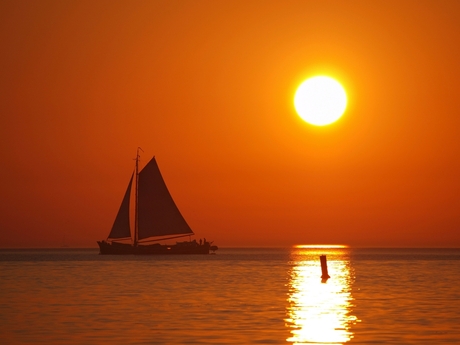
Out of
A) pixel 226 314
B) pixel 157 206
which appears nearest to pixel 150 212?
pixel 157 206

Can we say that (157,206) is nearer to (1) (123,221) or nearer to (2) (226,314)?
(1) (123,221)

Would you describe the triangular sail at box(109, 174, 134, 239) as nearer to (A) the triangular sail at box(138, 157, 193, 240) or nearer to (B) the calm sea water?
(A) the triangular sail at box(138, 157, 193, 240)

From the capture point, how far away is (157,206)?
438ft

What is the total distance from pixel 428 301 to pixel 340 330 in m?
15.1

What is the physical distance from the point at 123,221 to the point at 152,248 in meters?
14.7

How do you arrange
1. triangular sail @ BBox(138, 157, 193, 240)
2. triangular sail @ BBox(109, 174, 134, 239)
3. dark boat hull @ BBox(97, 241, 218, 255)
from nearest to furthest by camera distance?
triangular sail @ BBox(109, 174, 134, 239)
triangular sail @ BBox(138, 157, 193, 240)
dark boat hull @ BBox(97, 241, 218, 255)

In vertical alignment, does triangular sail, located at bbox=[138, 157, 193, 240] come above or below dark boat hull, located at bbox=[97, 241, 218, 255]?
above

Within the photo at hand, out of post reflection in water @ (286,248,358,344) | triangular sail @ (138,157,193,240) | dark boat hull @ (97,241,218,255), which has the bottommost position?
post reflection in water @ (286,248,358,344)

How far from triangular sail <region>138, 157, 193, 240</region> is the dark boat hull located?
9.75m

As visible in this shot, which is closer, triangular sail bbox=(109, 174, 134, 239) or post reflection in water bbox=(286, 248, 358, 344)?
post reflection in water bbox=(286, 248, 358, 344)

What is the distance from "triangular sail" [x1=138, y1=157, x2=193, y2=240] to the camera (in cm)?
13288

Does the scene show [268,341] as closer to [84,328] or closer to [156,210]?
[84,328]

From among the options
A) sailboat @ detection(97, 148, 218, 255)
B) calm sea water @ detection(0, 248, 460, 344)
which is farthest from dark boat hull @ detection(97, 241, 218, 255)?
calm sea water @ detection(0, 248, 460, 344)

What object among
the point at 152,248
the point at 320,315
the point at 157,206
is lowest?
the point at 320,315
